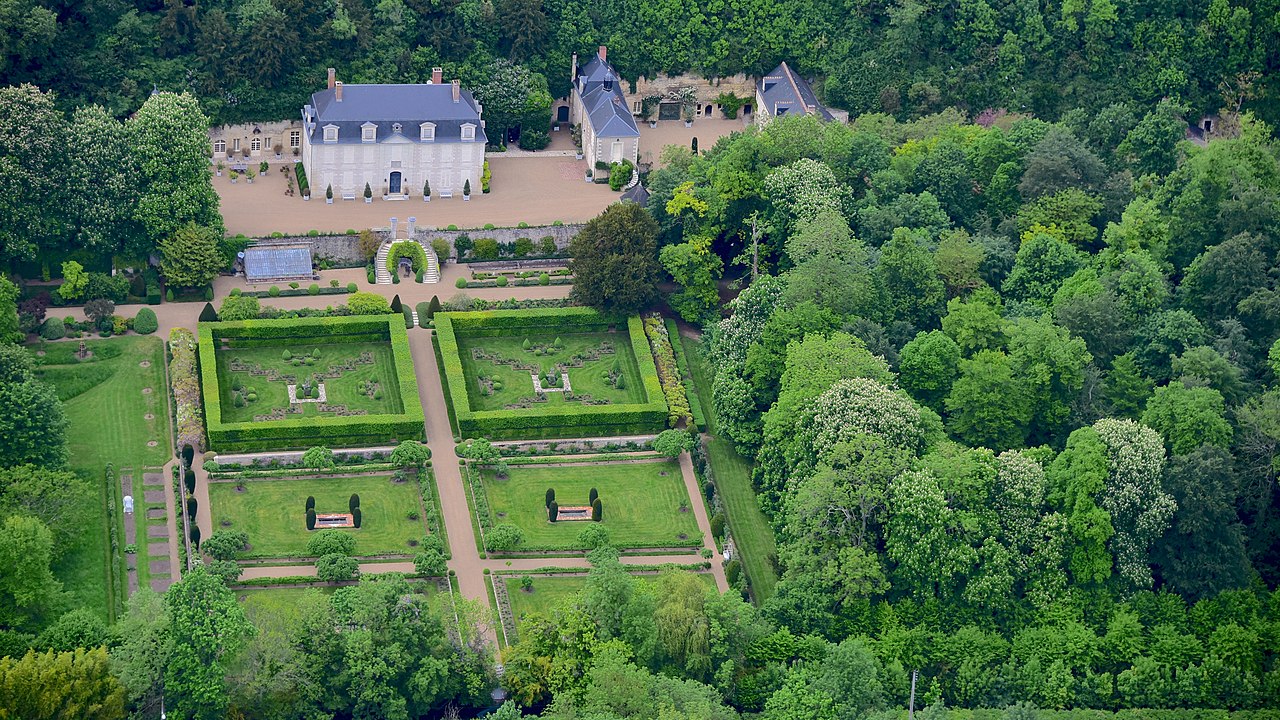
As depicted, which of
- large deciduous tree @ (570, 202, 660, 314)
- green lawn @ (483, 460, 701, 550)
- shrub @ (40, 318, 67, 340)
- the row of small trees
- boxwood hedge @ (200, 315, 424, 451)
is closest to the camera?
green lawn @ (483, 460, 701, 550)

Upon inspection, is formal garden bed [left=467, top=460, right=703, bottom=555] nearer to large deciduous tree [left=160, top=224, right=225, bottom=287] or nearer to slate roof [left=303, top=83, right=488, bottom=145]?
large deciduous tree [left=160, top=224, right=225, bottom=287]

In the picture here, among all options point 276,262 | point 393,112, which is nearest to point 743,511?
point 276,262

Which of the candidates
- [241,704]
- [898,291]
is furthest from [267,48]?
[241,704]

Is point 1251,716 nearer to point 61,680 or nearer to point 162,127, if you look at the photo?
point 61,680

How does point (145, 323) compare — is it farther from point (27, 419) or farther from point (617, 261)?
point (617, 261)

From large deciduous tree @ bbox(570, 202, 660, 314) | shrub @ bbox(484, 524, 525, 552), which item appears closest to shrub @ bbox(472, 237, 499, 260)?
large deciduous tree @ bbox(570, 202, 660, 314)

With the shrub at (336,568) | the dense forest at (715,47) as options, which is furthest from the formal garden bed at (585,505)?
the dense forest at (715,47)

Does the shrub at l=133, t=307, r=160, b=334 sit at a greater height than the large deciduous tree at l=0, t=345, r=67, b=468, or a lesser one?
greater
